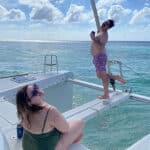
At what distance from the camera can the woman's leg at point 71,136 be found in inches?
96.5

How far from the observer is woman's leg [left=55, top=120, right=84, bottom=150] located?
8.04ft

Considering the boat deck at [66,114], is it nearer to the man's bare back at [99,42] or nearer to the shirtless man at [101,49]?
the shirtless man at [101,49]

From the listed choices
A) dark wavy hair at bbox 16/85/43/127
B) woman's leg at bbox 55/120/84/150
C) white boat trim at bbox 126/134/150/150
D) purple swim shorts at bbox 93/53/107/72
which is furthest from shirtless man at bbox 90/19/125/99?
dark wavy hair at bbox 16/85/43/127

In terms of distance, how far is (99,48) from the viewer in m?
4.16

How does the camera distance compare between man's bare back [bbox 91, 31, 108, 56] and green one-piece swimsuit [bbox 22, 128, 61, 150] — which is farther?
man's bare back [bbox 91, 31, 108, 56]

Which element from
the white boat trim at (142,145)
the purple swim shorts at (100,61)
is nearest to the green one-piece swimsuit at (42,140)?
the white boat trim at (142,145)

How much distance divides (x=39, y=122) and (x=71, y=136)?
374mm

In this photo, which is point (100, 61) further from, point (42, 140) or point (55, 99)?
point (42, 140)

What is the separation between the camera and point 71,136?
2.54 meters

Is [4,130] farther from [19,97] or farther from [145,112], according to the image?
[145,112]

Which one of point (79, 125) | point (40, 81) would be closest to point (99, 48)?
point (40, 81)

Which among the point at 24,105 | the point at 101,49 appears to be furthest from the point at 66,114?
the point at 24,105

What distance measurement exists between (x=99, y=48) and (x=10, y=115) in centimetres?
157

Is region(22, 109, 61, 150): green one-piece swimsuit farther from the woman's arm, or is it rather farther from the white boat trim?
the white boat trim
